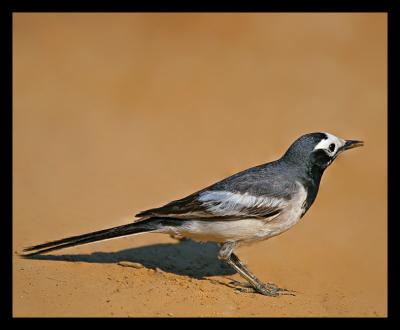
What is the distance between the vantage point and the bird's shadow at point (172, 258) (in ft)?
29.3

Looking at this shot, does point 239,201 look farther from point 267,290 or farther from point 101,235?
point 101,235

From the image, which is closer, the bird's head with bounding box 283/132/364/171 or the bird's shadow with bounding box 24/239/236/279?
the bird's head with bounding box 283/132/364/171

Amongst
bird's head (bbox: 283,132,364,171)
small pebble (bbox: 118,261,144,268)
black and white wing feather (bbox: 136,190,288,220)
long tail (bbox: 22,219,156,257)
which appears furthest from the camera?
small pebble (bbox: 118,261,144,268)

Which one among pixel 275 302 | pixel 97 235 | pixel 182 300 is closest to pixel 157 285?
pixel 182 300

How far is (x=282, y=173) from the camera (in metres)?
8.41

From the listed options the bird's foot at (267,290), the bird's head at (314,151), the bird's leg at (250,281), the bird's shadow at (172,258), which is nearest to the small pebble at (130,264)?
the bird's shadow at (172,258)

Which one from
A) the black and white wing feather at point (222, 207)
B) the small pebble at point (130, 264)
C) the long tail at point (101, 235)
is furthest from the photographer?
the small pebble at point (130, 264)

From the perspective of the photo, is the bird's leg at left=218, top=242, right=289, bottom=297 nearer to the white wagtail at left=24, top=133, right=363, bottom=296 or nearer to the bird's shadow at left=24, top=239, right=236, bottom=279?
the white wagtail at left=24, top=133, right=363, bottom=296

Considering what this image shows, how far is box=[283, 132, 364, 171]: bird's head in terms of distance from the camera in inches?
337

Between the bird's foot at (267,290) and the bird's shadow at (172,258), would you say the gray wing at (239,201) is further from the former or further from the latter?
the bird's shadow at (172,258)

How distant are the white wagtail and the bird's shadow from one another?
72cm

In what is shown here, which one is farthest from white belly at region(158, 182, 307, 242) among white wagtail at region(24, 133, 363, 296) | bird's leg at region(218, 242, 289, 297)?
bird's leg at region(218, 242, 289, 297)

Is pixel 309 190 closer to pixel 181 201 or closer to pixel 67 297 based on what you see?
pixel 181 201

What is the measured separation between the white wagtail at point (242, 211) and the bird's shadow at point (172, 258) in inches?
28.5
